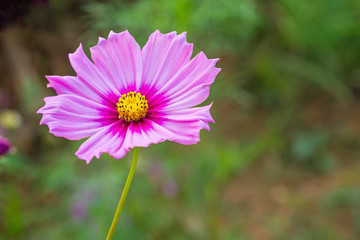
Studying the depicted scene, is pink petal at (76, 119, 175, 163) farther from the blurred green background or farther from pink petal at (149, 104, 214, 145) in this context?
the blurred green background

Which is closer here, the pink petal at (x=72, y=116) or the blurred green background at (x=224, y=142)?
the pink petal at (x=72, y=116)

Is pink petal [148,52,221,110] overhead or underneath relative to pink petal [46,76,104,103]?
overhead

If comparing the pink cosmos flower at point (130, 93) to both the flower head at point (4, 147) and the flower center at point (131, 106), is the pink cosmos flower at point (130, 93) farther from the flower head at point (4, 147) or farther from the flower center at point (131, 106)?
the flower head at point (4, 147)

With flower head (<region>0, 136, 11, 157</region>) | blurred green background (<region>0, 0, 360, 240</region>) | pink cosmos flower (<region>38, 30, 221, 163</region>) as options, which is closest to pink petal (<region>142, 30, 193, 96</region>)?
pink cosmos flower (<region>38, 30, 221, 163</region>)

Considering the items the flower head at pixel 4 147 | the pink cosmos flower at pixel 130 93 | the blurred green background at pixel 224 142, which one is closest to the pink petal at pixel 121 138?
the pink cosmos flower at pixel 130 93

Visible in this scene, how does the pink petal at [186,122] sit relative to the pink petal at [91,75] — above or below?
below

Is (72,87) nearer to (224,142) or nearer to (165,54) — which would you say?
(165,54)

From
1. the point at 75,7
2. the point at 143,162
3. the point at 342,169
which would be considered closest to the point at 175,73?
the point at 143,162

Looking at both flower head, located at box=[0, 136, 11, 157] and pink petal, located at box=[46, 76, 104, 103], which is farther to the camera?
flower head, located at box=[0, 136, 11, 157]

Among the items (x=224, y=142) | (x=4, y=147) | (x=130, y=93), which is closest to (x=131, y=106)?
(x=130, y=93)
